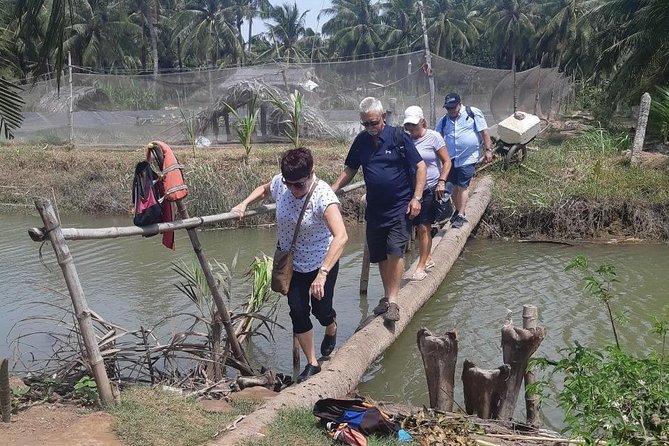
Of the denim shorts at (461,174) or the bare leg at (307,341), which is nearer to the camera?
the bare leg at (307,341)

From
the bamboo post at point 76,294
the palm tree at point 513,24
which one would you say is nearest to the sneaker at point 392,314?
the bamboo post at point 76,294

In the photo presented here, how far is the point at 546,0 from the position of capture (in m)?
53.4

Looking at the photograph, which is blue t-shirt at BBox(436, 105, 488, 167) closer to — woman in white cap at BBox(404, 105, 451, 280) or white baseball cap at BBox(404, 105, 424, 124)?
woman in white cap at BBox(404, 105, 451, 280)

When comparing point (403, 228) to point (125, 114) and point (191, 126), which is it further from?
point (125, 114)

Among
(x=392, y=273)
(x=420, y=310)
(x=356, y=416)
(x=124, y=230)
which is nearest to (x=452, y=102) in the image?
(x=420, y=310)

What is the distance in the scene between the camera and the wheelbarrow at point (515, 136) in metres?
12.2

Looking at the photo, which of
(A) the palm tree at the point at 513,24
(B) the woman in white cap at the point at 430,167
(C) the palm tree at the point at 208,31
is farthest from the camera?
(A) the palm tree at the point at 513,24

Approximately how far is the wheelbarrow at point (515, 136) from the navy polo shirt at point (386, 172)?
6.86 m

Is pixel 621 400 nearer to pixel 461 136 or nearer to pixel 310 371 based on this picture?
pixel 310 371

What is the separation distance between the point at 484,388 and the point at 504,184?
7941 millimetres

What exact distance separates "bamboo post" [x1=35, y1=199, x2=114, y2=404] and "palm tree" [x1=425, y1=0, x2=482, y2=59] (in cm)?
5347

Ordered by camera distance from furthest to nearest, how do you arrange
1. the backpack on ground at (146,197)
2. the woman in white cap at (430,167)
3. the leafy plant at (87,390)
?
the woman in white cap at (430,167) → the backpack on ground at (146,197) → the leafy plant at (87,390)

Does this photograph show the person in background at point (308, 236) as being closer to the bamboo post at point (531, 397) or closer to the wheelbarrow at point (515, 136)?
the bamboo post at point (531, 397)

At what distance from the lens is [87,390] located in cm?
452
